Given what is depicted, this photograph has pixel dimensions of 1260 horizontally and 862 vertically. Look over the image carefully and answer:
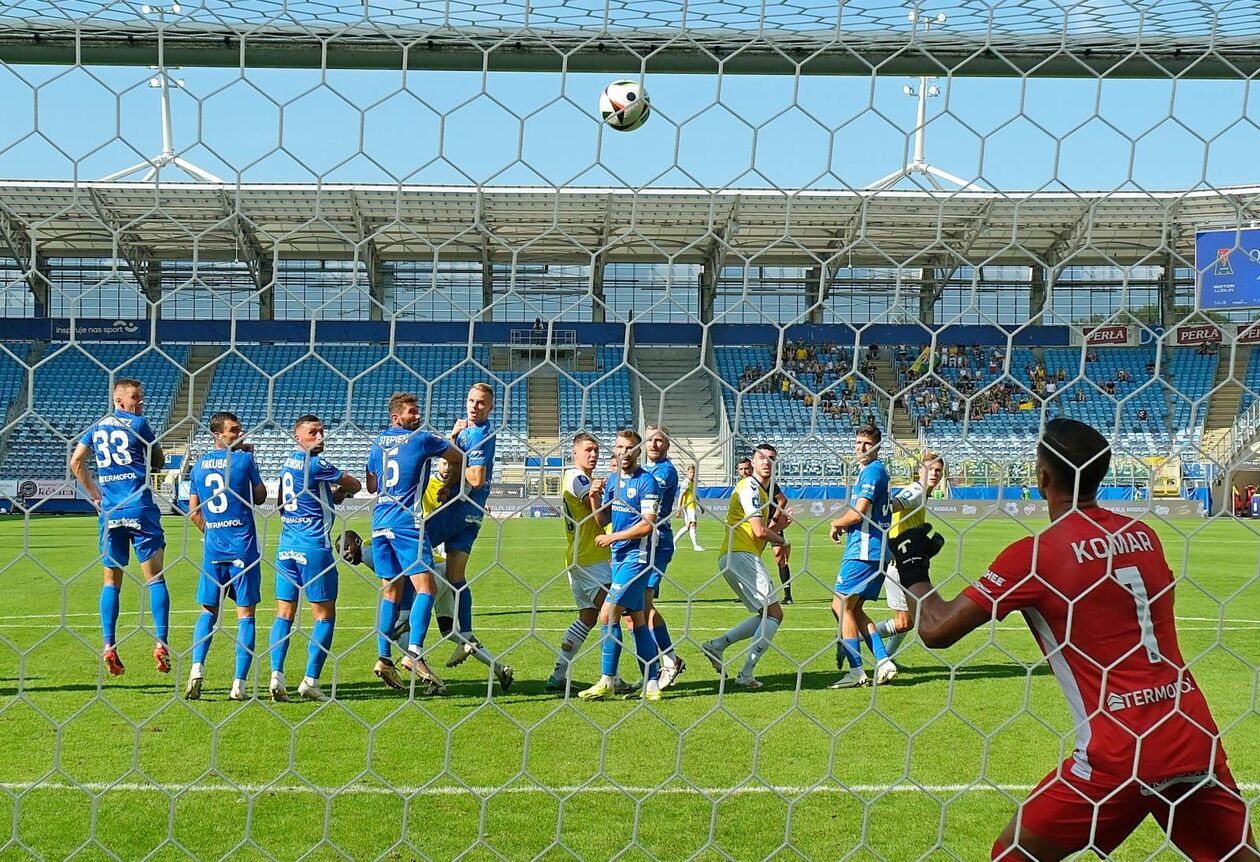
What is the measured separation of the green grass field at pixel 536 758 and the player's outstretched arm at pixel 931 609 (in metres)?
0.20

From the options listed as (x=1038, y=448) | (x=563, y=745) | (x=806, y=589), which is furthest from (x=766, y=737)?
(x=806, y=589)

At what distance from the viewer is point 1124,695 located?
280 centimetres

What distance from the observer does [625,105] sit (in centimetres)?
276

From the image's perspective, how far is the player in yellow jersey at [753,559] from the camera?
23.3ft

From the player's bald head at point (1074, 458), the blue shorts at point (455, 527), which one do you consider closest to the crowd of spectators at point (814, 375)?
the player's bald head at point (1074, 458)

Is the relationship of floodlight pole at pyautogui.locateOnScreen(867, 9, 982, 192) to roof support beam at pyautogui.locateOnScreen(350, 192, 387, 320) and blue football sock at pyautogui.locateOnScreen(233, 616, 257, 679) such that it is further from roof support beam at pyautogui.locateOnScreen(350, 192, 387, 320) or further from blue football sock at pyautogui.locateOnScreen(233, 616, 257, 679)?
blue football sock at pyautogui.locateOnScreen(233, 616, 257, 679)

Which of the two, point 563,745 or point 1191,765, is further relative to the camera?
point 563,745

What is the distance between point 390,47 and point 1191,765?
8.28 ft

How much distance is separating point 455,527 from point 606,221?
3.99m

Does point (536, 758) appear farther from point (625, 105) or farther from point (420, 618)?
point (625, 105)

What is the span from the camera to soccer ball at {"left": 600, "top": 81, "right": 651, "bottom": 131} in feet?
8.91

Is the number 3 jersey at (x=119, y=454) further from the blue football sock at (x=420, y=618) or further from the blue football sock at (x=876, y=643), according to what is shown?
the blue football sock at (x=876, y=643)

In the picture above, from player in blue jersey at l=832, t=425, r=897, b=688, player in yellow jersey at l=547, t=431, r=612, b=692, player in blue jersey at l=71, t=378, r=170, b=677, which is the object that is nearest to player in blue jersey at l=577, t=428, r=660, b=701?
player in yellow jersey at l=547, t=431, r=612, b=692

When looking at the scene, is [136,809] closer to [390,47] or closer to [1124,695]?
[390,47]
